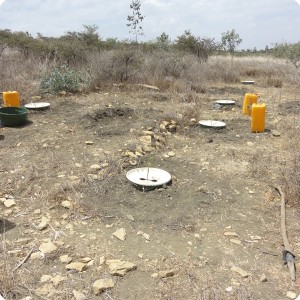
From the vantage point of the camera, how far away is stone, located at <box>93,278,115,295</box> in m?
2.17

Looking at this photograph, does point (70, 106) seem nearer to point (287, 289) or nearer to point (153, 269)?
point (153, 269)

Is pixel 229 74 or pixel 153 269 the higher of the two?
pixel 229 74

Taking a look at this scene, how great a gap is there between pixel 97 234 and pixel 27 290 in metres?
0.76

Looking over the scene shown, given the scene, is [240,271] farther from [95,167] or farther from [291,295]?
[95,167]

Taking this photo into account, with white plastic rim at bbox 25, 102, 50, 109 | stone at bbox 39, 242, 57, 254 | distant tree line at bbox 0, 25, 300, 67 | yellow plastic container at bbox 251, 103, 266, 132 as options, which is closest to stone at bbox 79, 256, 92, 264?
stone at bbox 39, 242, 57, 254

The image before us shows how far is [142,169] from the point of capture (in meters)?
3.96

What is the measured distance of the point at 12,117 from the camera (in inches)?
223

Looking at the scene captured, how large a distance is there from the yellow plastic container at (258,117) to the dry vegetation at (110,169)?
464 millimetres

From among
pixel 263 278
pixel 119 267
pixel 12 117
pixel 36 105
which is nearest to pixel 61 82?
pixel 36 105

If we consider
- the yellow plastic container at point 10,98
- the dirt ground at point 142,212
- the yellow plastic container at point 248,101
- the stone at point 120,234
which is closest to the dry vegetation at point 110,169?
the dirt ground at point 142,212

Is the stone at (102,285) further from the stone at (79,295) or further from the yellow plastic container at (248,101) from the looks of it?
the yellow plastic container at (248,101)

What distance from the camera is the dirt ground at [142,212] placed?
229 cm

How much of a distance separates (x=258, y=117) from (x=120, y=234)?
153 inches

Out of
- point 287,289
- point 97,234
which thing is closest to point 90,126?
point 97,234
